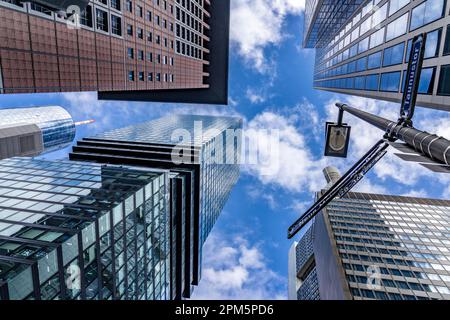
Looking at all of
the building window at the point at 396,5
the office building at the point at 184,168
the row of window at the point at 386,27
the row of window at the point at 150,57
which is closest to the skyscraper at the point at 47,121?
the office building at the point at 184,168

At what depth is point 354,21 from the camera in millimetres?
49188

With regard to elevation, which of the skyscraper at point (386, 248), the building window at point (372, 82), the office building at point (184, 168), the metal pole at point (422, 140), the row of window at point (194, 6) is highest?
the row of window at point (194, 6)

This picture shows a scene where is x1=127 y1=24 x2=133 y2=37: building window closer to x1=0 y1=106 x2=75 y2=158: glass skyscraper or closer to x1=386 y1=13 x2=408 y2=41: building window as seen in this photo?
x1=386 y1=13 x2=408 y2=41: building window

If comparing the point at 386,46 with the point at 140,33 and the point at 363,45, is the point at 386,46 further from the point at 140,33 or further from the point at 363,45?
the point at 140,33

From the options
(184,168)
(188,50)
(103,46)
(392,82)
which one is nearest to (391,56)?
(392,82)

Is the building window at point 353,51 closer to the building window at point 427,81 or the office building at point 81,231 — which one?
the building window at point 427,81

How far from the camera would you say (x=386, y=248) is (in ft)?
217

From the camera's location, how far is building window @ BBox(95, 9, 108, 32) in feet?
102

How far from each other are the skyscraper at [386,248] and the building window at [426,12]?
1863 inches

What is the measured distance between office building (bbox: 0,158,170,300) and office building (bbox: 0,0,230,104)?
9966mm

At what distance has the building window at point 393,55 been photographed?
1077 inches
